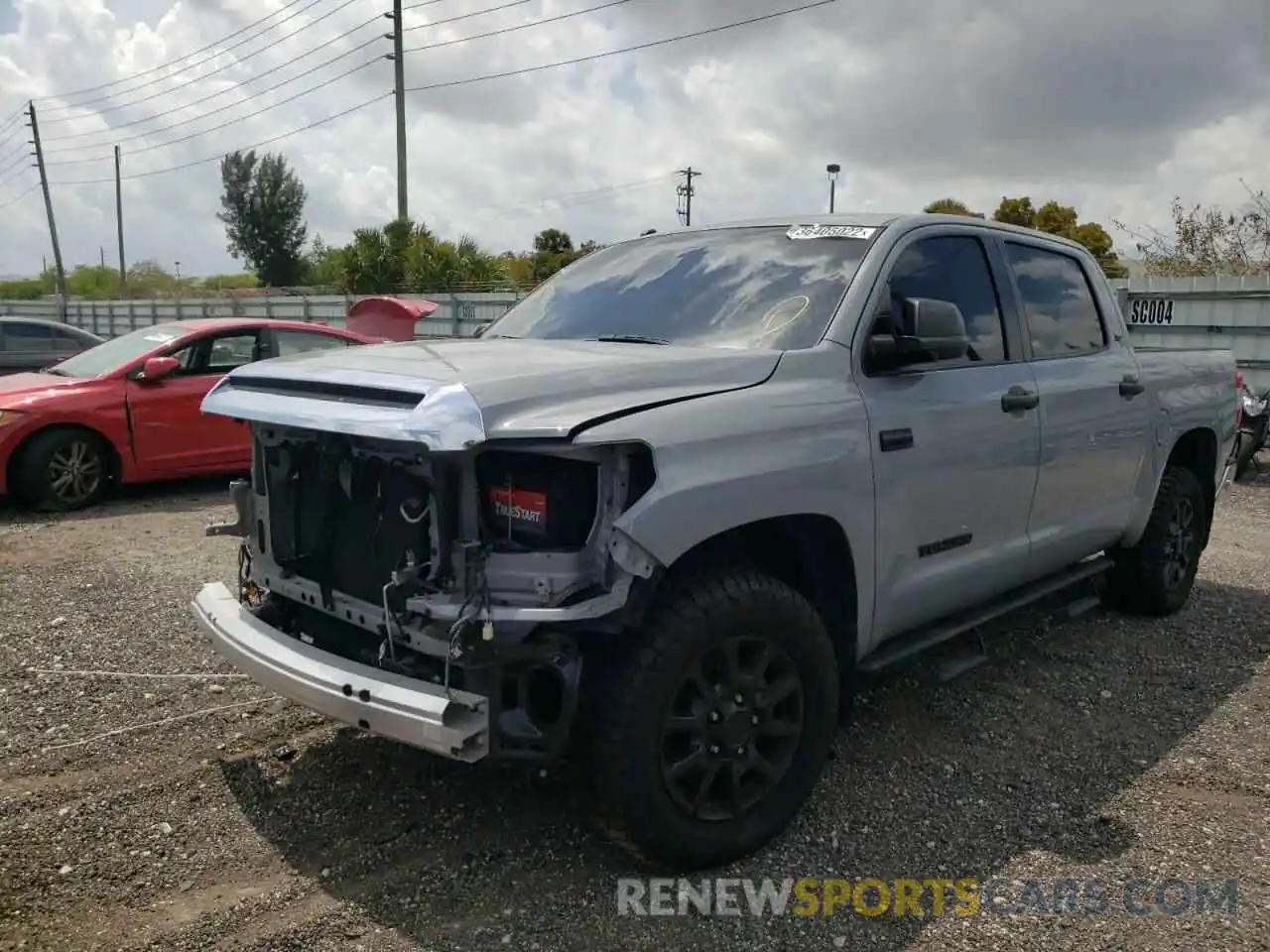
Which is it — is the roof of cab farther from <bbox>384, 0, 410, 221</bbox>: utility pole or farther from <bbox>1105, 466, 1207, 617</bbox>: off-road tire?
<bbox>384, 0, 410, 221</bbox>: utility pole

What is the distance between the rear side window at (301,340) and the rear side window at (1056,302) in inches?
249

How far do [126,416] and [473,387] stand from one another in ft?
21.8

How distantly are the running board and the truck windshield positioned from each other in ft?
3.72

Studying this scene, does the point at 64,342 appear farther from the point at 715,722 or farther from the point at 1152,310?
the point at 1152,310

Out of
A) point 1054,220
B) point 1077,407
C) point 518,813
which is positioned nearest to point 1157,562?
point 1077,407

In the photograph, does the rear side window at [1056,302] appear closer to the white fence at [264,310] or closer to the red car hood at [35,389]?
the white fence at [264,310]

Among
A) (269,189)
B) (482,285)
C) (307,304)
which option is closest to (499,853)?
(307,304)

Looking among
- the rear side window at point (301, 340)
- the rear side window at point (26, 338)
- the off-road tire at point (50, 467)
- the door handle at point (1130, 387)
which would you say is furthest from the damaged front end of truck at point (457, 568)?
the rear side window at point (26, 338)

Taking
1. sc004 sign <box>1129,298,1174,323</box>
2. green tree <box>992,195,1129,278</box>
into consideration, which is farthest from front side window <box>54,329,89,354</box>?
green tree <box>992,195,1129,278</box>

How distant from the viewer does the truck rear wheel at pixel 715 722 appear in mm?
2801

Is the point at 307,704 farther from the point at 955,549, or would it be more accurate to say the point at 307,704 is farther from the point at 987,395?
the point at 987,395

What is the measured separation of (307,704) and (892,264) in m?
2.45

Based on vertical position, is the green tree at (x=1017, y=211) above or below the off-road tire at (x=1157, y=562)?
above

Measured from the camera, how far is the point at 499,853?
10.5 ft
